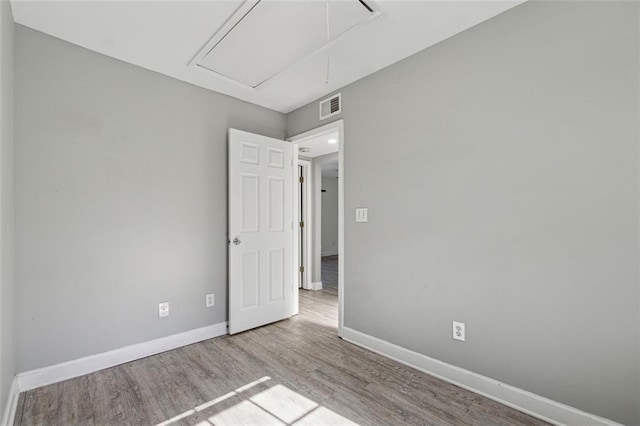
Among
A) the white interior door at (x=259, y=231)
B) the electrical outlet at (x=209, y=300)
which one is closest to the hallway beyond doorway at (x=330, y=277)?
the white interior door at (x=259, y=231)

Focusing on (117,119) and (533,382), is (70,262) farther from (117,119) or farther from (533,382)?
(533,382)

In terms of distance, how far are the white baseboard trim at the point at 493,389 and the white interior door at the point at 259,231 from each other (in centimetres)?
122

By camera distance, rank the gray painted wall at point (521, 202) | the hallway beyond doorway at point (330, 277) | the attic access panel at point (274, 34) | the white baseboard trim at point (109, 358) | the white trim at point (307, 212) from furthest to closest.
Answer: the hallway beyond doorway at point (330, 277)
the white trim at point (307, 212)
the white baseboard trim at point (109, 358)
the attic access panel at point (274, 34)
the gray painted wall at point (521, 202)

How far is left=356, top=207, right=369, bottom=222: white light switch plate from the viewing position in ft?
8.77

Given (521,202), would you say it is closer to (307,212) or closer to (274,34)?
(274,34)

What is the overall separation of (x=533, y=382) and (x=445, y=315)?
60 centimetres

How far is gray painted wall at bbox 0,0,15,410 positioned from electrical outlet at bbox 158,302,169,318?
2.96 feet

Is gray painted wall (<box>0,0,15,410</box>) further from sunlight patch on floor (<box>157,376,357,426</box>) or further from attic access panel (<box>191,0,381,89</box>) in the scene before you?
attic access panel (<box>191,0,381,89</box>)

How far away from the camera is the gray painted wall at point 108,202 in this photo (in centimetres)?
203

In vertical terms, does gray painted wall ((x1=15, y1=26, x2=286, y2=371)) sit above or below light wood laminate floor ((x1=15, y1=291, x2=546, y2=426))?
above

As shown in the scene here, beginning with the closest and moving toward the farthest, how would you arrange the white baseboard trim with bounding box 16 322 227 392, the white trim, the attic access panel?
the attic access panel, the white baseboard trim with bounding box 16 322 227 392, the white trim

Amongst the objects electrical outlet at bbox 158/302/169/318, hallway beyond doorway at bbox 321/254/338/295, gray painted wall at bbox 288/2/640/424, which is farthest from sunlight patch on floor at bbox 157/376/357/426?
hallway beyond doorway at bbox 321/254/338/295

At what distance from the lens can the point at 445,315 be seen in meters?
2.13

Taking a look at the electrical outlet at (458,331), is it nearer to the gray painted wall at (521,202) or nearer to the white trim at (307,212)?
the gray painted wall at (521,202)
